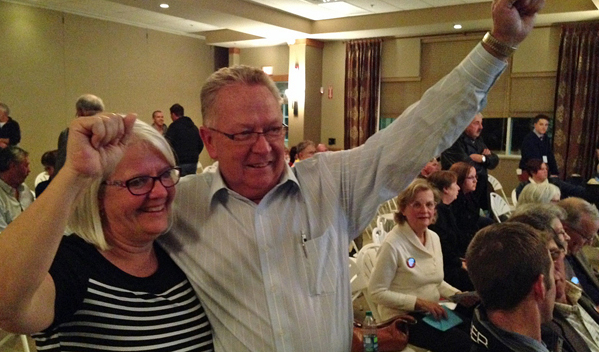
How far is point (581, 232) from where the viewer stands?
2.60 m

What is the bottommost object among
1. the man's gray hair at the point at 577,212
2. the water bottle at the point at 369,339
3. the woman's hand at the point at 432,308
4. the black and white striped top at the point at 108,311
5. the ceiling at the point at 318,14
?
the woman's hand at the point at 432,308

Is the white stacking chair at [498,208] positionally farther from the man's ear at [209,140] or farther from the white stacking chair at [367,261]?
the man's ear at [209,140]

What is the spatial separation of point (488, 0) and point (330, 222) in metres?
6.76

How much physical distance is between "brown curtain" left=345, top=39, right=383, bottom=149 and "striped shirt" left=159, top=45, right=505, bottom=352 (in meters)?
7.98

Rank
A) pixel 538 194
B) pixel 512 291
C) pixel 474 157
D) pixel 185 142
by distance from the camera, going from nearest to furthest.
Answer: pixel 512 291 < pixel 538 194 < pixel 474 157 < pixel 185 142

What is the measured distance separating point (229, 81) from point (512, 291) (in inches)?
41.2

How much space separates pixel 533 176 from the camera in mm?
5047

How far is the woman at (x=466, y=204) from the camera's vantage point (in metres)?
4.02

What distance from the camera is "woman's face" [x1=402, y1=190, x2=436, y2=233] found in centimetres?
272

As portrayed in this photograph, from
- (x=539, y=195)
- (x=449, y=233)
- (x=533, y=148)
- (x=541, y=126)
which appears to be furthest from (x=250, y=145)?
(x=541, y=126)

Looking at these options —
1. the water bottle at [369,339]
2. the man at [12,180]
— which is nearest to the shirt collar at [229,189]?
the water bottle at [369,339]

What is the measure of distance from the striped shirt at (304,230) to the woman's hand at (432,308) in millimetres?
1442

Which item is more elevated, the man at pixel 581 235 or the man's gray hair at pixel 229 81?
the man's gray hair at pixel 229 81

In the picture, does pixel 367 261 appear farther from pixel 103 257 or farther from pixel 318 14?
pixel 318 14
